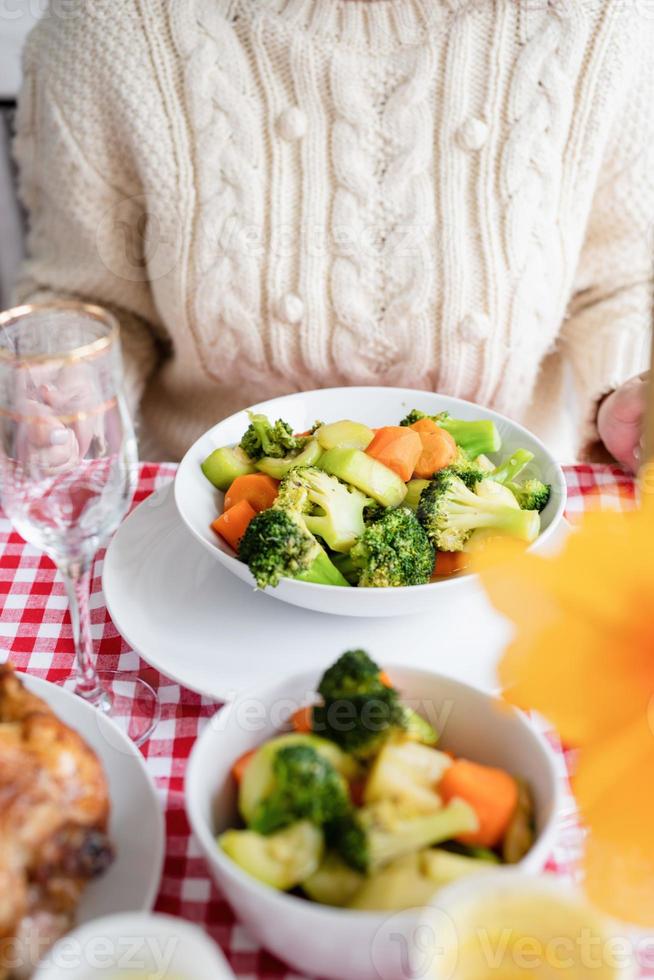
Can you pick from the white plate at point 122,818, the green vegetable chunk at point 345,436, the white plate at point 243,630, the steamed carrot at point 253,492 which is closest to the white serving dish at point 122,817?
the white plate at point 122,818

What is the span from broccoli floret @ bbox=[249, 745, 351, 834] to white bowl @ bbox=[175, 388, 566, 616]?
0.92 ft

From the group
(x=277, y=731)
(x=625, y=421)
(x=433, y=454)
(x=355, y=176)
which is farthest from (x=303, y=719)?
(x=355, y=176)

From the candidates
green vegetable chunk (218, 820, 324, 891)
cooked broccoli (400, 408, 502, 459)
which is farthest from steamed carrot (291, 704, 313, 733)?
cooked broccoli (400, 408, 502, 459)

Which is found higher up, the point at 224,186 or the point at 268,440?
the point at 224,186

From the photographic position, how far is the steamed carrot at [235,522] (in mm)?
969

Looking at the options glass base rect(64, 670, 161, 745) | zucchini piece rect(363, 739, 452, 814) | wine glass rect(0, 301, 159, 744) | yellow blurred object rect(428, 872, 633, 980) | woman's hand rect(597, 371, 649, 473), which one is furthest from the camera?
woman's hand rect(597, 371, 649, 473)

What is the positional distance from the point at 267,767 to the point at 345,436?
1.66 feet

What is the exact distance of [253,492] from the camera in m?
1.01

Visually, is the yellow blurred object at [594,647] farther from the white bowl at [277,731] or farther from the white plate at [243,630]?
the white plate at [243,630]

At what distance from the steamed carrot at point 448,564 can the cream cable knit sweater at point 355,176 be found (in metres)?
0.58

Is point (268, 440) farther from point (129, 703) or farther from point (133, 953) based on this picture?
point (133, 953)

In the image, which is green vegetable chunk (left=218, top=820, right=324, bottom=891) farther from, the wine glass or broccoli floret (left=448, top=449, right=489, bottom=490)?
broccoli floret (left=448, top=449, right=489, bottom=490)

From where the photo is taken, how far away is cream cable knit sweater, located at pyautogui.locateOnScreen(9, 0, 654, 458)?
137 cm

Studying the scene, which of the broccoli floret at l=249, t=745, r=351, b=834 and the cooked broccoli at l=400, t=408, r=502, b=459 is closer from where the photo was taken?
the broccoli floret at l=249, t=745, r=351, b=834
